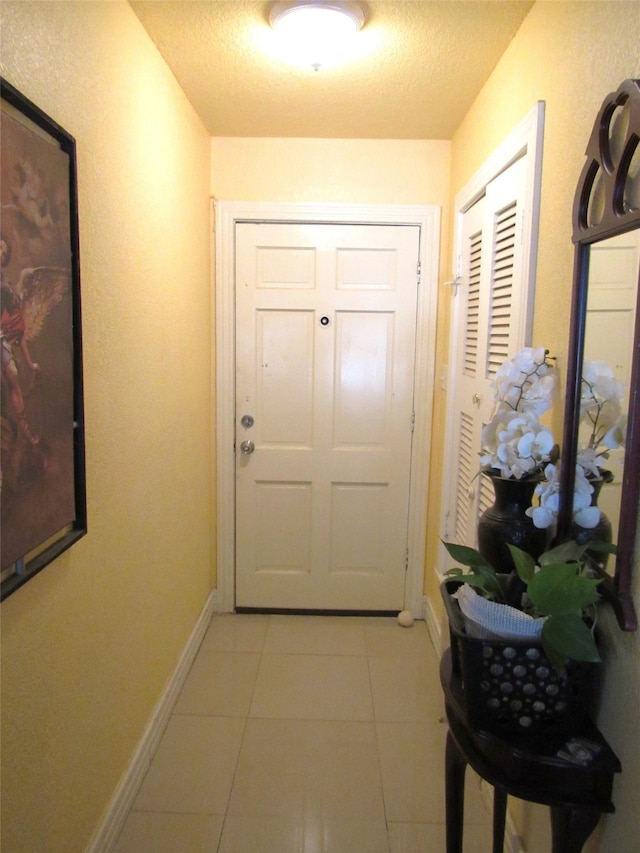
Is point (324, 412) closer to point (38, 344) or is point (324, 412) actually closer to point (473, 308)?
point (473, 308)

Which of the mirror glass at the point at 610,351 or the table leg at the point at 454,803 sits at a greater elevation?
the mirror glass at the point at 610,351

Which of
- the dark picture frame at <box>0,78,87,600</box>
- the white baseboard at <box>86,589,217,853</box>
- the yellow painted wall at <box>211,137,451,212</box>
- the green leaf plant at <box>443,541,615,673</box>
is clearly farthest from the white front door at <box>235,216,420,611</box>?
the green leaf plant at <box>443,541,615,673</box>

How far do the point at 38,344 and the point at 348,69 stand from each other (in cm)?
150

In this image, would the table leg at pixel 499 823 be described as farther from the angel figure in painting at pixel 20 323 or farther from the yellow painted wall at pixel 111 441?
the angel figure in painting at pixel 20 323

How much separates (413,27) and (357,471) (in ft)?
5.95

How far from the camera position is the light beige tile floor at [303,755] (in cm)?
160

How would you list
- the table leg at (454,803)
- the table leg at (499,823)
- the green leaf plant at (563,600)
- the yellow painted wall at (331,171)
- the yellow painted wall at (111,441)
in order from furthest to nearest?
the yellow painted wall at (331,171)
the table leg at (499,823)
the table leg at (454,803)
the yellow painted wall at (111,441)
the green leaf plant at (563,600)

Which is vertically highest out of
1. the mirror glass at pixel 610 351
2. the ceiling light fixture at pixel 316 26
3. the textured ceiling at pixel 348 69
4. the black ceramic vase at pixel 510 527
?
the textured ceiling at pixel 348 69

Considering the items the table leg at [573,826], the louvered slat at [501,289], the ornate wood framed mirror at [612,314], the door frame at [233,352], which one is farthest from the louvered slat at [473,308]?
the table leg at [573,826]

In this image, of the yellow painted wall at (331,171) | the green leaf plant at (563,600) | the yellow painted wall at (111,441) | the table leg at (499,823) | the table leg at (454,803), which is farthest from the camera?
the yellow painted wall at (331,171)

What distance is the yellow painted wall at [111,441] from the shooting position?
44.8 inches

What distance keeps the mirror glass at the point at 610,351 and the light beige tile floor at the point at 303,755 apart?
118 cm

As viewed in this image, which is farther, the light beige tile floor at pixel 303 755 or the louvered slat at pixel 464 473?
the louvered slat at pixel 464 473

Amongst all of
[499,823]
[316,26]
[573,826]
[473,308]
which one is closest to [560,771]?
[573,826]
